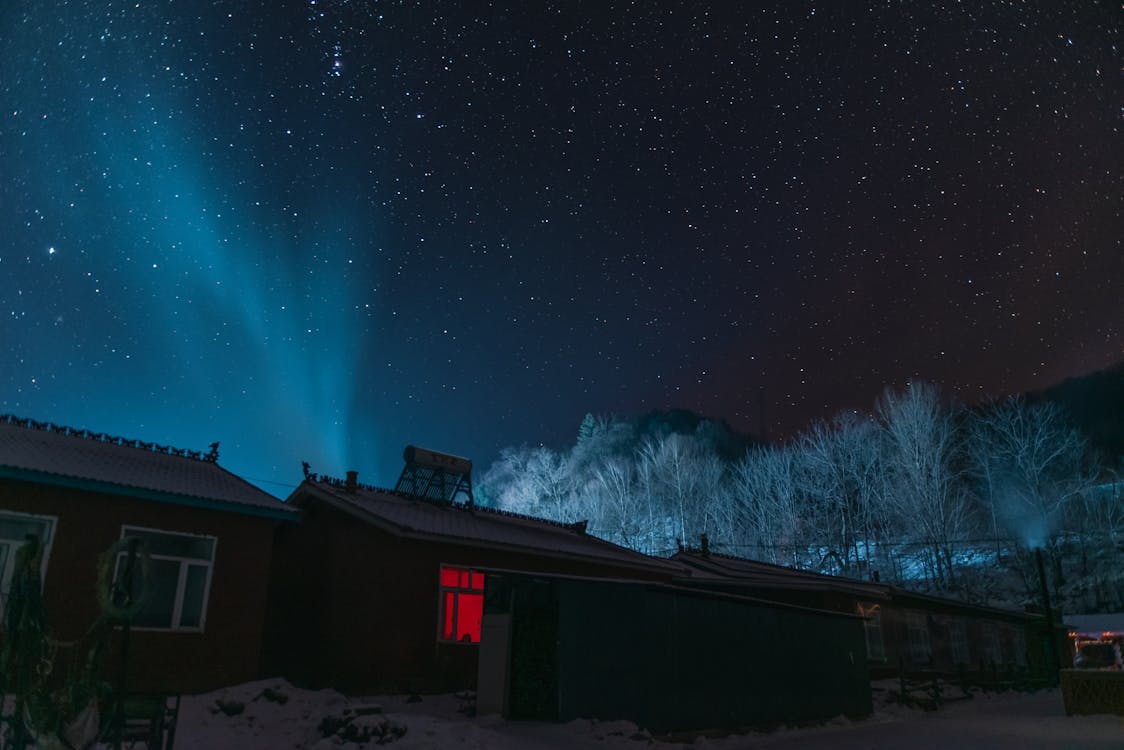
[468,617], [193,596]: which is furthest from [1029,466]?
[193,596]

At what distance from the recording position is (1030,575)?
170ft

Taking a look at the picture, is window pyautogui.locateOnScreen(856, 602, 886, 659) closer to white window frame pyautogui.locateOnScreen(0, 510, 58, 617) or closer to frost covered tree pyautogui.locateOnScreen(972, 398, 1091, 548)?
white window frame pyautogui.locateOnScreen(0, 510, 58, 617)

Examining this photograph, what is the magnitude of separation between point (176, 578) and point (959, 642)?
105ft

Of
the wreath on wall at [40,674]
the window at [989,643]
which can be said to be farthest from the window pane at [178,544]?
the window at [989,643]

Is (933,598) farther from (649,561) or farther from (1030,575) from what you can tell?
(1030,575)

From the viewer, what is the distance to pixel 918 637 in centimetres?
3091

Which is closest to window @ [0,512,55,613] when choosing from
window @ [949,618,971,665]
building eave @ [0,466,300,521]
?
building eave @ [0,466,300,521]

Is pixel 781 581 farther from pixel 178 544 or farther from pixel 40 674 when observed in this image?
pixel 40 674

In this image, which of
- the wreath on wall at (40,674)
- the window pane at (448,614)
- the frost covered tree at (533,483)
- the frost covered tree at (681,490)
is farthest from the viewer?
the frost covered tree at (533,483)

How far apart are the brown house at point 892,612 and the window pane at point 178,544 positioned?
1655 cm

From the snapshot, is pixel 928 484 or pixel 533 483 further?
pixel 533 483

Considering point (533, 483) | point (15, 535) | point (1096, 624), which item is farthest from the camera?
point (533, 483)

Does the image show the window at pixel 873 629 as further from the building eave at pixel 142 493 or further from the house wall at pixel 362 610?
the building eave at pixel 142 493

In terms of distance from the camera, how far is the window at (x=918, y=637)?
30281mm
